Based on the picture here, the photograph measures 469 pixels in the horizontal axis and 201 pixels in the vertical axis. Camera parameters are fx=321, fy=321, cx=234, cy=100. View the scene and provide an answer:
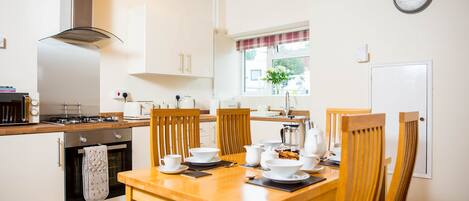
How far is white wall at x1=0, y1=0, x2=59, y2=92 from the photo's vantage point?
8.72 feet

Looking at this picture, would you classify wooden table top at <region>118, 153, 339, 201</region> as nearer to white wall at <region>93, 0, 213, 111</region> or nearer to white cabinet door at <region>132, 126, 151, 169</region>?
white cabinet door at <region>132, 126, 151, 169</region>

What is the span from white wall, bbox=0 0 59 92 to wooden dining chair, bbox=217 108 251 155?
1.73 metres

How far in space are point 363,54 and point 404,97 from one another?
1.74ft

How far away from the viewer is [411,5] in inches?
110

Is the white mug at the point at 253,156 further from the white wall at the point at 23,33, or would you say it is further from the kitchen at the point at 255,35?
the white wall at the point at 23,33

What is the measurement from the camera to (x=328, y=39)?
3.28 m

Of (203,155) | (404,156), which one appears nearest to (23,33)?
(203,155)

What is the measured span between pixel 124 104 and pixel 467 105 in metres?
3.11

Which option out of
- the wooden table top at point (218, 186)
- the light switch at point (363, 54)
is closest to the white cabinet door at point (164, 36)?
the light switch at point (363, 54)

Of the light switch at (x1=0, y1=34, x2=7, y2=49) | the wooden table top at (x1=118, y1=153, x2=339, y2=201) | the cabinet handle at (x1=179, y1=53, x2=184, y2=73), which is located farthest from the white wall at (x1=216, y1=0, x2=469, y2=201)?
the light switch at (x1=0, y1=34, x2=7, y2=49)

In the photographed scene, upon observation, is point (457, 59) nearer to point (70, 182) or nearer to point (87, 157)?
point (87, 157)

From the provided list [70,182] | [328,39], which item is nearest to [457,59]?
[328,39]

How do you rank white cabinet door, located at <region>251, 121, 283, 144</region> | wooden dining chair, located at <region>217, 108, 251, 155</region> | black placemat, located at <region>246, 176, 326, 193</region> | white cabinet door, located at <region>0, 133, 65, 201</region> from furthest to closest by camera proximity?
white cabinet door, located at <region>251, 121, 283, 144</region> → wooden dining chair, located at <region>217, 108, 251, 155</region> → white cabinet door, located at <region>0, 133, 65, 201</region> → black placemat, located at <region>246, 176, 326, 193</region>

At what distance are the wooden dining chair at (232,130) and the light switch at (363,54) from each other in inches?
50.5
